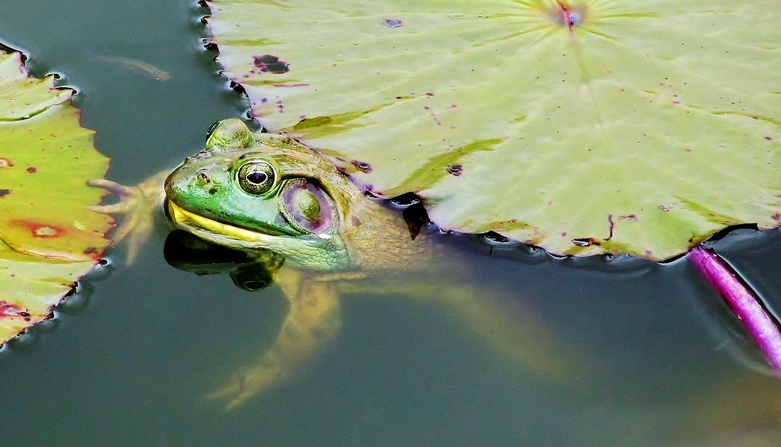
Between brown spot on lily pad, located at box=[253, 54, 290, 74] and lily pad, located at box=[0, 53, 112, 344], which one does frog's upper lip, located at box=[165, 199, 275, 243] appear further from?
brown spot on lily pad, located at box=[253, 54, 290, 74]

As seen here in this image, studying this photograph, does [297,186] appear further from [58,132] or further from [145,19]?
[145,19]

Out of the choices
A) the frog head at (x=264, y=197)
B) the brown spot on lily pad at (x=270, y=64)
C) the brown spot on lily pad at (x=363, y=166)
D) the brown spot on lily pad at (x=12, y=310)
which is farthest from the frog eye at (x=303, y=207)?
the brown spot on lily pad at (x=12, y=310)

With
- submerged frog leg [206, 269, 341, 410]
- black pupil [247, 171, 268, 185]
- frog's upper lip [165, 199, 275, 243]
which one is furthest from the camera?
frog's upper lip [165, 199, 275, 243]

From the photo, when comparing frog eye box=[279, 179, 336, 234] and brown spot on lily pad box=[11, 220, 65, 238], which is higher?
frog eye box=[279, 179, 336, 234]

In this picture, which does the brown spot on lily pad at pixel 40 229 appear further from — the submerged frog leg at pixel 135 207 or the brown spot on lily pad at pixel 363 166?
the brown spot on lily pad at pixel 363 166

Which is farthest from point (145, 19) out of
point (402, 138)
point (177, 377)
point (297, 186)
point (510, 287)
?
point (510, 287)

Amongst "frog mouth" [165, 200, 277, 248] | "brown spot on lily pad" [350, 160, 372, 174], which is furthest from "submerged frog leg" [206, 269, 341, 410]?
"brown spot on lily pad" [350, 160, 372, 174]
